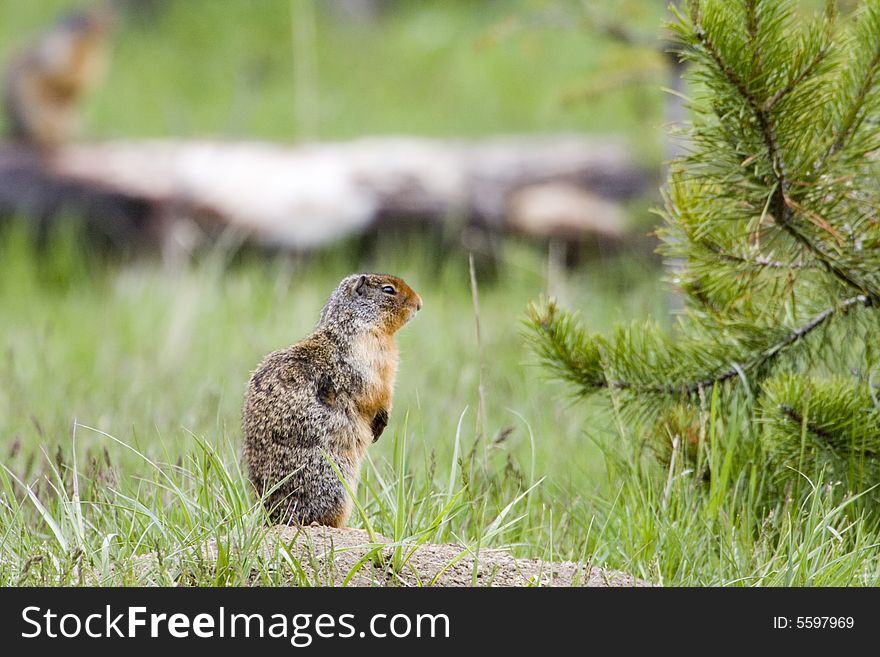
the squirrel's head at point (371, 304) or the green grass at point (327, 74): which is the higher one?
the green grass at point (327, 74)

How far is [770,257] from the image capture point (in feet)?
10.1

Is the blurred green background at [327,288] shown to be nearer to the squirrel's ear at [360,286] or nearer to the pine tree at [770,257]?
the pine tree at [770,257]

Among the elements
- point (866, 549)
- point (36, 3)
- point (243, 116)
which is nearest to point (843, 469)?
point (866, 549)

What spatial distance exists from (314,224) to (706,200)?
4.64 metres

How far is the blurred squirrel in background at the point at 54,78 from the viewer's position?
9.16m

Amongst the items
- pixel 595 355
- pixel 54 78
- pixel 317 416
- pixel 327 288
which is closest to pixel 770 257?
pixel 595 355

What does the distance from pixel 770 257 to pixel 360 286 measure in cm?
115

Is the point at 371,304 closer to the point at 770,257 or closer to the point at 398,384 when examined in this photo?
the point at 770,257

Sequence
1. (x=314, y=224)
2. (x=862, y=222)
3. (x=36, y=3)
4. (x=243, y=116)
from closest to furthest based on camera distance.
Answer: (x=862, y=222), (x=314, y=224), (x=243, y=116), (x=36, y=3)

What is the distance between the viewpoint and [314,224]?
738cm

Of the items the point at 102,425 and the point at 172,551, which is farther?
the point at 102,425

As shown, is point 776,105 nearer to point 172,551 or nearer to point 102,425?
point 172,551

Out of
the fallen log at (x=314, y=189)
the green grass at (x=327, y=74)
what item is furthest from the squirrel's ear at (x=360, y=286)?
the green grass at (x=327, y=74)

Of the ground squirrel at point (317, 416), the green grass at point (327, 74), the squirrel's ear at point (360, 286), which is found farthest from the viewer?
the green grass at point (327, 74)
